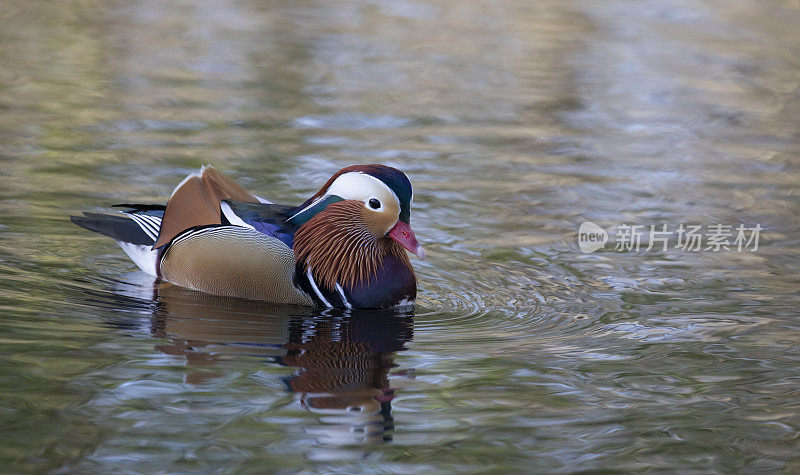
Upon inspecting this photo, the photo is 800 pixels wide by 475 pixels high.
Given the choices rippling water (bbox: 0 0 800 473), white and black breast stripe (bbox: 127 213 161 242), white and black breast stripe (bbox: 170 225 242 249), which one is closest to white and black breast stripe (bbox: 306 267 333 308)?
rippling water (bbox: 0 0 800 473)

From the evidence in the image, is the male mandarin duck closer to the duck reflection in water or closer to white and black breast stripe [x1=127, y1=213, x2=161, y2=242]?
the duck reflection in water

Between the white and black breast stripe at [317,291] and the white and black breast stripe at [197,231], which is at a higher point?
the white and black breast stripe at [197,231]

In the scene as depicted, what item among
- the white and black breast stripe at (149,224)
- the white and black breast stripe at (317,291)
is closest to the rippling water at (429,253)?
the white and black breast stripe at (317,291)

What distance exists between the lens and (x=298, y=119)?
39.3 feet

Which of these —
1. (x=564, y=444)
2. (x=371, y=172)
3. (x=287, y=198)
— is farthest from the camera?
(x=287, y=198)

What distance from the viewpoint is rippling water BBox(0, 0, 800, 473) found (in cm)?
524

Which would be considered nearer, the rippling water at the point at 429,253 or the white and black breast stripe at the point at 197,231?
the rippling water at the point at 429,253

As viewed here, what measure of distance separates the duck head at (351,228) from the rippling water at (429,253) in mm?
340

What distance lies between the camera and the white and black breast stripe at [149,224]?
7.77 meters

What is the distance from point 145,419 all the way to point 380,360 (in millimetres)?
1444

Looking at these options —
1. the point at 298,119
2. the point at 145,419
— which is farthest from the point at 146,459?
the point at 298,119

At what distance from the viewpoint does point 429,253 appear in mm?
8367

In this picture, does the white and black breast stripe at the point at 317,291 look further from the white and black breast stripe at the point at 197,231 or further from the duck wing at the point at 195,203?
the duck wing at the point at 195,203

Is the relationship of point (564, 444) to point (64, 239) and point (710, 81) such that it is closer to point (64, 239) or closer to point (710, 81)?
point (64, 239)
